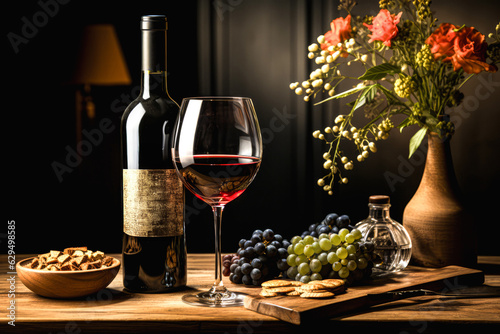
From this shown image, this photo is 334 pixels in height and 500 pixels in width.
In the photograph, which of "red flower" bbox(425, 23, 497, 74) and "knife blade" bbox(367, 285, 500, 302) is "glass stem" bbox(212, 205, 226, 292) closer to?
"knife blade" bbox(367, 285, 500, 302)

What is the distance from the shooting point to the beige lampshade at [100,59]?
1798 millimetres

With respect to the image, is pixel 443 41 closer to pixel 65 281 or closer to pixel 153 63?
pixel 153 63

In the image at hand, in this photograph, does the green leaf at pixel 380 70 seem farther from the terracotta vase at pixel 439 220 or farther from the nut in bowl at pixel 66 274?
the nut in bowl at pixel 66 274

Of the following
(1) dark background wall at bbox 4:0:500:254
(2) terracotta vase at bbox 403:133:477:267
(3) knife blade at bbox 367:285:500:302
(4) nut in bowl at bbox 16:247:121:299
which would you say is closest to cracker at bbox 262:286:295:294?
(3) knife blade at bbox 367:285:500:302

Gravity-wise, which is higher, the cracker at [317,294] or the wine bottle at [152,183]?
the wine bottle at [152,183]

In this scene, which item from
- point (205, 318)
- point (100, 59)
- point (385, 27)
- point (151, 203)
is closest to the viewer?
→ point (205, 318)

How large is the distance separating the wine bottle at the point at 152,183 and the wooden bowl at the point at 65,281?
2.3 inches

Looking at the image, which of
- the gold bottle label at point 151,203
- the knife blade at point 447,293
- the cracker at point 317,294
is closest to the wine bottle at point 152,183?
the gold bottle label at point 151,203

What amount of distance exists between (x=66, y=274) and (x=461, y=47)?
0.75 m

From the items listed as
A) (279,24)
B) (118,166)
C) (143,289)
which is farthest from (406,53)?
(118,166)

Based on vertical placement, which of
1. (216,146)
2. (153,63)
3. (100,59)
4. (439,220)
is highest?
(100,59)

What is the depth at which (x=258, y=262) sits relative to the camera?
0.96 metres

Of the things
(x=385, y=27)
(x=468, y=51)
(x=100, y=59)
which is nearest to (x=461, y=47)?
(x=468, y=51)

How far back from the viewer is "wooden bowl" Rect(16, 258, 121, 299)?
0.84m
